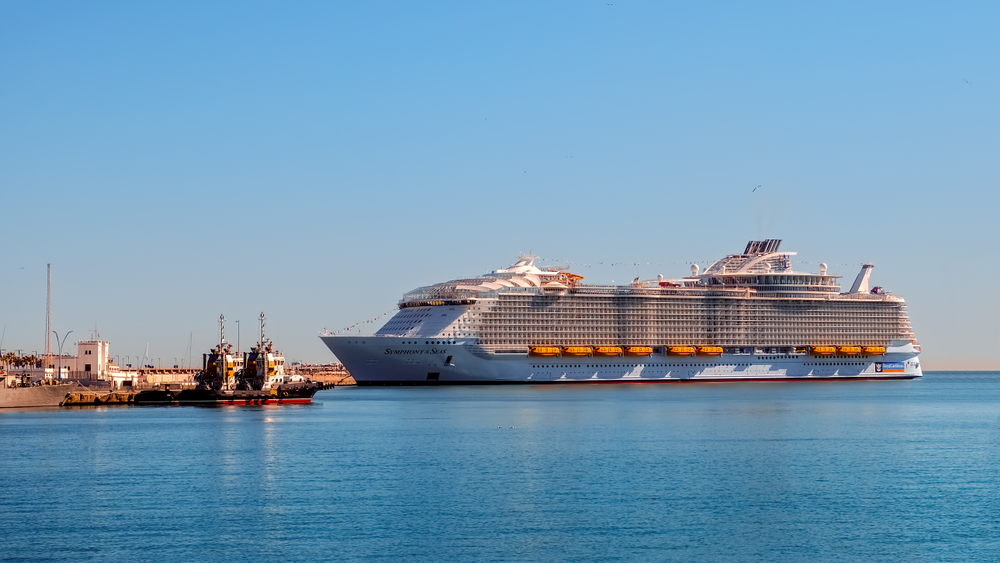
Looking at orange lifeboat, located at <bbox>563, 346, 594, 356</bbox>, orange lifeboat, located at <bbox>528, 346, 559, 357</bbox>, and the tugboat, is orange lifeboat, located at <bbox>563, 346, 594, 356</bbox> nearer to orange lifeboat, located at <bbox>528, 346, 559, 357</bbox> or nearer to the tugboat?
orange lifeboat, located at <bbox>528, 346, 559, 357</bbox>

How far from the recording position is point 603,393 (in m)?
101

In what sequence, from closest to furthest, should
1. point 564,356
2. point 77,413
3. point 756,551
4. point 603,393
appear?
point 756,551 < point 77,413 < point 603,393 < point 564,356

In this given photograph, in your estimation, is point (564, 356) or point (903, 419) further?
point (564, 356)

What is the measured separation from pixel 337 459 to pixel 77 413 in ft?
133

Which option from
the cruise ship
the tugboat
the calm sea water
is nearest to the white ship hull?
the cruise ship

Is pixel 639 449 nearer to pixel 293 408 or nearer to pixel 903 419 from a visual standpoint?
pixel 903 419

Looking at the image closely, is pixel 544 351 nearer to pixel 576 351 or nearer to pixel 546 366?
pixel 546 366

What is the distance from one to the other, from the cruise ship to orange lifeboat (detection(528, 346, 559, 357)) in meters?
0.11

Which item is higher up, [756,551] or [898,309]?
[898,309]

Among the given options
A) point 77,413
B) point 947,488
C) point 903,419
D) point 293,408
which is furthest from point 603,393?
point 947,488

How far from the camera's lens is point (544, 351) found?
117 meters

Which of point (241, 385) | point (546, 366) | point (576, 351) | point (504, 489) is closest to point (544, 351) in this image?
point (546, 366)

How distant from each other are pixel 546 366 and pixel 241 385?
108 feet

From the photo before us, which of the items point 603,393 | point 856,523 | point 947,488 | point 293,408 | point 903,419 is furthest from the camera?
point 603,393
